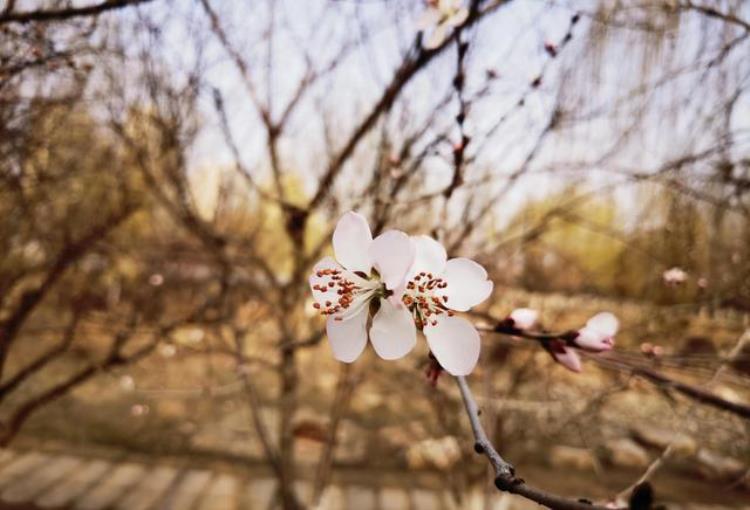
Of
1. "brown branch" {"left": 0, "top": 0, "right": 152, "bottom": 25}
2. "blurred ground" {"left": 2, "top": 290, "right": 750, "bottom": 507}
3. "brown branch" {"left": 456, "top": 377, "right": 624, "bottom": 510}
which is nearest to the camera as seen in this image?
"brown branch" {"left": 456, "top": 377, "right": 624, "bottom": 510}

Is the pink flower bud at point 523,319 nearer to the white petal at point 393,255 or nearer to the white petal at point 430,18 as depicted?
the white petal at point 393,255

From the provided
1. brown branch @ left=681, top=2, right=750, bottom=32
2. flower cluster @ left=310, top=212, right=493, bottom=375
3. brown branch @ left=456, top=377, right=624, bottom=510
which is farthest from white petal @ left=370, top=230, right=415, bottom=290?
brown branch @ left=681, top=2, right=750, bottom=32

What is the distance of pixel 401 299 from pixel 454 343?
0.25ft

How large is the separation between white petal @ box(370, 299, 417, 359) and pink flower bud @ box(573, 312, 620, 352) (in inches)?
8.5

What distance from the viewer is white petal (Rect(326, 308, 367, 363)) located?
0.54 metres

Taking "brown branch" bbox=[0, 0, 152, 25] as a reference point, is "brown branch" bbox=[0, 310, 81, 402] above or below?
below

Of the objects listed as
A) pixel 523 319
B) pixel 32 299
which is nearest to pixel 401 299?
pixel 523 319

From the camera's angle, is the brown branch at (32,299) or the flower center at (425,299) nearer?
the flower center at (425,299)

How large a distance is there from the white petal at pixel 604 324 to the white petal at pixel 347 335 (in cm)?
28

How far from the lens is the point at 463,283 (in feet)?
1.80

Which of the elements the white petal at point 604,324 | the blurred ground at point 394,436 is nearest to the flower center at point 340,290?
the white petal at point 604,324

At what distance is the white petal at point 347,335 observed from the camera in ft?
1.78

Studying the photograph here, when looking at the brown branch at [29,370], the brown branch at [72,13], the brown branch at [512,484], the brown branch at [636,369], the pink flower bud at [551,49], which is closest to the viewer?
the brown branch at [512,484]

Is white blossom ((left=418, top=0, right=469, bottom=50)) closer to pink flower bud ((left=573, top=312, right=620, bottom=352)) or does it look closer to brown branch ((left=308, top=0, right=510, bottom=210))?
brown branch ((left=308, top=0, right=510, bottom=210))
